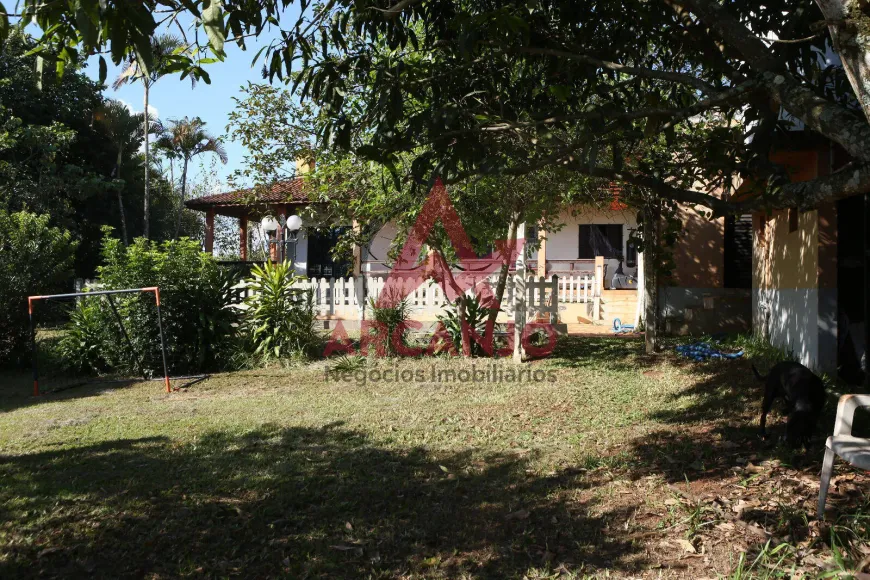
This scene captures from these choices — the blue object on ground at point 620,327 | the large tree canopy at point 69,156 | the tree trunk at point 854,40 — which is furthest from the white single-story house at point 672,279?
the large tree canopy at point 69,156

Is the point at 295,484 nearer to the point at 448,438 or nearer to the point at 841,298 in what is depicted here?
the point at 448,438

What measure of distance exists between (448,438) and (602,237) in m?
15.2

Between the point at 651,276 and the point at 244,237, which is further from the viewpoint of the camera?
the point at 244,237

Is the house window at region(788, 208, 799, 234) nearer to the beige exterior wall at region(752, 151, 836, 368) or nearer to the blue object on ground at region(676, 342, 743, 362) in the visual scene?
the beige exterior wall at region(752, 151, 836, 368)

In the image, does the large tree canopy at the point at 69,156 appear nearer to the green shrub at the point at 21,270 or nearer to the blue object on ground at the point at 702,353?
the green shrub at the point at 21,270

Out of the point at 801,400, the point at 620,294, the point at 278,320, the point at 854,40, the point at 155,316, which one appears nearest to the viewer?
the point at 854,40

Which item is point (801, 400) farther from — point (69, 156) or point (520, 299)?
point (69, 156)

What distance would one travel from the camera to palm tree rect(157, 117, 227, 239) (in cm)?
3319

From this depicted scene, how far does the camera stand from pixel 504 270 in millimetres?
10391

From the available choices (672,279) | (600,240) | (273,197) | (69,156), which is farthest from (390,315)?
(69,156)

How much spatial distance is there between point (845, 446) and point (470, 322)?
743cm

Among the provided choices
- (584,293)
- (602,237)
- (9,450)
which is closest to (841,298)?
(584,293)

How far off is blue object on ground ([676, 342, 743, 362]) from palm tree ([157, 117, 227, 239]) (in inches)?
1112

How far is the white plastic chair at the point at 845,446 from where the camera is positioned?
3.39 m
